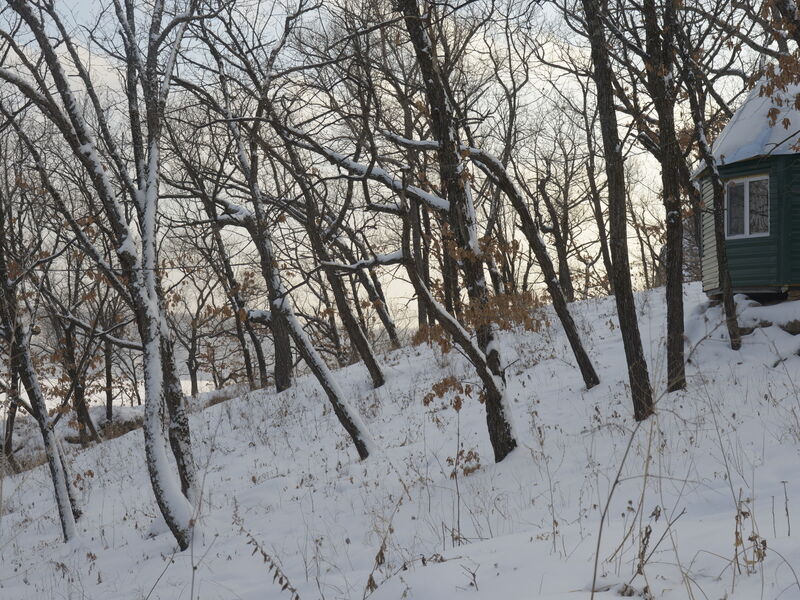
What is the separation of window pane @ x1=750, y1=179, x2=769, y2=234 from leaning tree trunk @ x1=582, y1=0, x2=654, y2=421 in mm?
6711

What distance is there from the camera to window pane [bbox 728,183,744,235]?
13758 millimetres

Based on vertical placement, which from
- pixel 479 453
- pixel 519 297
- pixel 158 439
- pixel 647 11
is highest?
pixel 647 11

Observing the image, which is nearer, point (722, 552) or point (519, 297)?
point (722, 552)

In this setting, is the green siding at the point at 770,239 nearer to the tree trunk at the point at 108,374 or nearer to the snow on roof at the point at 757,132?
the snow on roof at the point at 757,132

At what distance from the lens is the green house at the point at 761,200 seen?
12945 millimetres

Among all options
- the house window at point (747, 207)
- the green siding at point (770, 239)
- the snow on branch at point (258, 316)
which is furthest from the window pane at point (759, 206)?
the snow on branch at point (258, 316)

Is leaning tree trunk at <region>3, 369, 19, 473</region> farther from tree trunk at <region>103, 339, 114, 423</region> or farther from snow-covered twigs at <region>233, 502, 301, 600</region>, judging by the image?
tree trunk at <region>103, 339, 114, 423</region>

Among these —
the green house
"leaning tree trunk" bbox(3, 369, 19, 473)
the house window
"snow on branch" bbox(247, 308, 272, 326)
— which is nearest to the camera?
"leaning tree trunk" bbox(3, 369, 19, 473)

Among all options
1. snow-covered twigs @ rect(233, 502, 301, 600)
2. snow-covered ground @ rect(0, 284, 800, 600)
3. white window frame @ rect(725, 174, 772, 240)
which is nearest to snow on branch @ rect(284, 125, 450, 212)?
snow-covered ground @ rect(0, 284, 800, 600)

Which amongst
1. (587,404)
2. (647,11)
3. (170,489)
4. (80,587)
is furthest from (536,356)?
(80,587)

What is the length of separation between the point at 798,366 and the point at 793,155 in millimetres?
5583

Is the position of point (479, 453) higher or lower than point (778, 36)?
lower

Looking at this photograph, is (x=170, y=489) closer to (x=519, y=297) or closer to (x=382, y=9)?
(x=519, y=297)

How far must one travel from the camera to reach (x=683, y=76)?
10.2m
